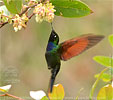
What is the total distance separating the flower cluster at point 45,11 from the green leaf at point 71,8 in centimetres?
10

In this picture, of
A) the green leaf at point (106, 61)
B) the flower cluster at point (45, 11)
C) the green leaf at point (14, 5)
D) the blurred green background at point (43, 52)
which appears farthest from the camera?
the blurred green background at point (43, 52)

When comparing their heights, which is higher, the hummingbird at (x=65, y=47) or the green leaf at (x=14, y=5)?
the green leaf at (x=14, y=5)

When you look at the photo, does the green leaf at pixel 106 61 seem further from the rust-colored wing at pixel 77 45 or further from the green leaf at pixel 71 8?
the green leaf at pixel 71 8

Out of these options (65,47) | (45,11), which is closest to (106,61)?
(65,47)

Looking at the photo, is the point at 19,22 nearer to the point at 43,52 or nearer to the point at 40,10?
the point at 40,10

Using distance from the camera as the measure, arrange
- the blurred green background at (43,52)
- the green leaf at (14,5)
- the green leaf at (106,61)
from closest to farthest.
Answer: the green leaf at (14,5)
the green leaf at (106,61)
the blurred green background at (43,52)

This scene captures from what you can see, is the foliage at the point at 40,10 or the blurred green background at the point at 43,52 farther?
the blurred green background at the point at 43,52

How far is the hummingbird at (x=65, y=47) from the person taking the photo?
1374 mm

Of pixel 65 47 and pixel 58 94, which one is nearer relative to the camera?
pixel 58 94

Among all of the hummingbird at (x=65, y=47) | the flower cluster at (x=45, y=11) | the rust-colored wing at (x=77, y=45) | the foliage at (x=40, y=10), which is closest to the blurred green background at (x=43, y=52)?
the hummingbird at (x=65, y=47)

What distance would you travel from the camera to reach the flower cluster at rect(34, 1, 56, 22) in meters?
1.28

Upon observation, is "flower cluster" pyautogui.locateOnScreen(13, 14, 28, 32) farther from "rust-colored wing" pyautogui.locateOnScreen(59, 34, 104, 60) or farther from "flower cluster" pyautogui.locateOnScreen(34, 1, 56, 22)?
"rust-colored wing" pyautogui.locateOnScreen(59, 34, 104, 60)

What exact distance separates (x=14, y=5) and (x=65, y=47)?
348 mm

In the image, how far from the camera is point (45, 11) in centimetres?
129
